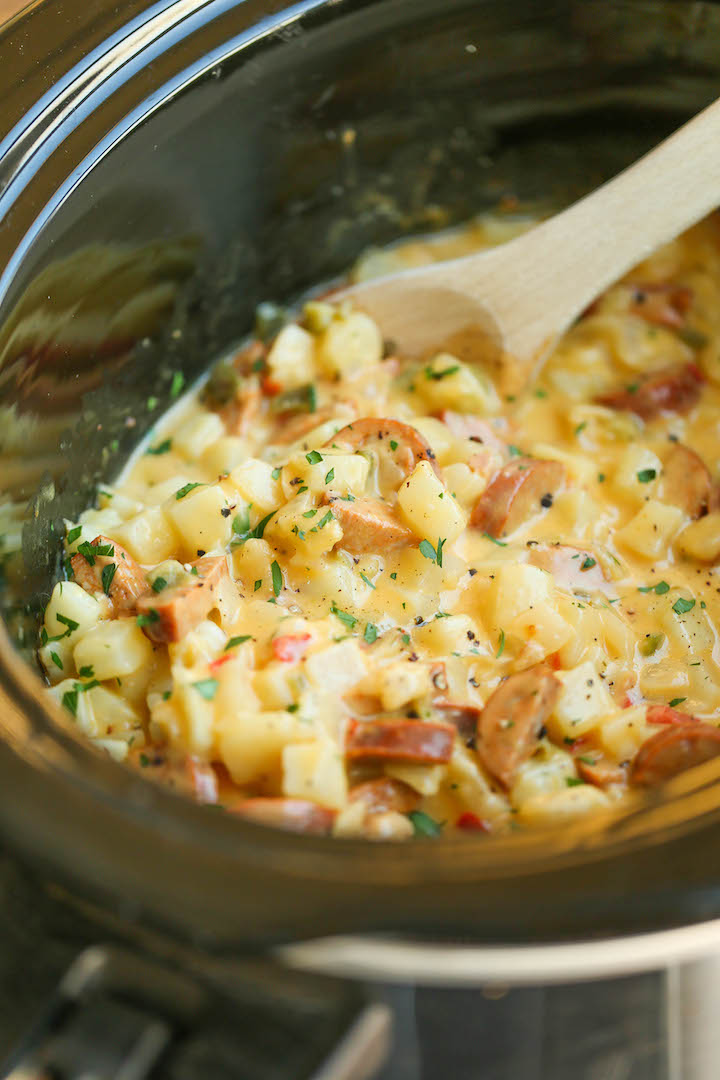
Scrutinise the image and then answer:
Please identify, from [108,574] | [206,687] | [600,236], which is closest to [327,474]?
[108,574]

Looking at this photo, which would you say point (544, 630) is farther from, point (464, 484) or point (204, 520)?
point (204, 520)

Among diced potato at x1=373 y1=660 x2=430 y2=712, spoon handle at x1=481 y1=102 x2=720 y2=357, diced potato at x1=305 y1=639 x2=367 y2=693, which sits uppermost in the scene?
spoon handle at x1=481 y1=102 x2=720 y2=357

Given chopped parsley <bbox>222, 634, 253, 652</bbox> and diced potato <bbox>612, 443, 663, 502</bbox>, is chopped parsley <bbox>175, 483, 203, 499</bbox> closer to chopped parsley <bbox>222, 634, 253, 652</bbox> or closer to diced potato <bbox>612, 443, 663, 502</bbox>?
chopped parsley <bbox>222, 634, 253, 652</bbox>

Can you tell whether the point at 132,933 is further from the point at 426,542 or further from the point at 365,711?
the point at 426,542

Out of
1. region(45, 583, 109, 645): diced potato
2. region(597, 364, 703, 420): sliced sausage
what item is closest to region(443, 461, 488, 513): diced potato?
region(597, 364, 703, 420): sliced sausage

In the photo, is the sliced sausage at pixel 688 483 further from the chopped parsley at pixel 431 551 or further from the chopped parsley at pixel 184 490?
the chopped parsley at pixel 184 490

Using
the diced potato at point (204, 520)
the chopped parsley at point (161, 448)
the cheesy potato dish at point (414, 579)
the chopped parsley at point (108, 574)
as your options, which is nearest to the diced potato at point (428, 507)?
the cheesy potato dish at point (414, 579)
